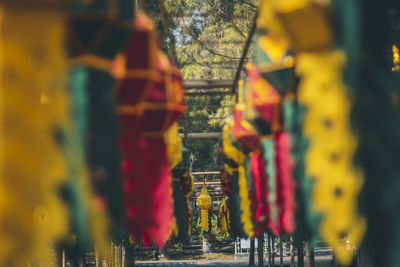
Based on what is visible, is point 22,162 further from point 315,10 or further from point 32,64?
point 315,10

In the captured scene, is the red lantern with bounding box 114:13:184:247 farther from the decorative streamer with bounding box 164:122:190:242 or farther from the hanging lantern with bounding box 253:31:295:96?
the decorative streamer with bounding box 164:122:190:242

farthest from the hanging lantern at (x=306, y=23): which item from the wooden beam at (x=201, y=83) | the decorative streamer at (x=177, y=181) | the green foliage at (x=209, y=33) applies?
the green foliage at (x=209, y=33)

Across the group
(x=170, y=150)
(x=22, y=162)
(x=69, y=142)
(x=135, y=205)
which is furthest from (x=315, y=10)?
(x=170, y=150)

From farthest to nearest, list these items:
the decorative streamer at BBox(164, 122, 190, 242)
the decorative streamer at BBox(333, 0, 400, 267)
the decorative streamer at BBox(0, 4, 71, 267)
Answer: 1. the decorative streamer at BBox(164, 122, 190, 242)
2. the decorative streamer at BBox(333, 0, 400, 267)
3. the decorative streamer at BBox(0, 4, 71, 267)

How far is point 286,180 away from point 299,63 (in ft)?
2.73

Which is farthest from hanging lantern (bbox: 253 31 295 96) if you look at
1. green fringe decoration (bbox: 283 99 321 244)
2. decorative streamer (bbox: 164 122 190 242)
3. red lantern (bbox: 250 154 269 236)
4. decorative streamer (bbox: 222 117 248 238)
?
decorative streamer (bbox: 222 117 248 238)

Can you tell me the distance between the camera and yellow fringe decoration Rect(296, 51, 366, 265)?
68.8 inches

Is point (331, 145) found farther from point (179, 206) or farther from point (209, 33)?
point (209, 33)

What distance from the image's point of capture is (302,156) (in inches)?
82.8

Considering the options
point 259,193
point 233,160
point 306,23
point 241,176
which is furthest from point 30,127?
point 233,160

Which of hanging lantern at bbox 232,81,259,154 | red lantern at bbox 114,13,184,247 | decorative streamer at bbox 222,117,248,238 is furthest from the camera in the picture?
decorative streamer at bbox 222,117,248,238

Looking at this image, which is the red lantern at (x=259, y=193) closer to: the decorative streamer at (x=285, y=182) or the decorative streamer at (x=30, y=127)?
the decorative streamer at (x=285, y=182)

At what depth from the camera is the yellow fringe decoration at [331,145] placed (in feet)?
5.73

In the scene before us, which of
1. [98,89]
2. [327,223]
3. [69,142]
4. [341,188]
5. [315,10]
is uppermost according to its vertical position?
[315,10]
